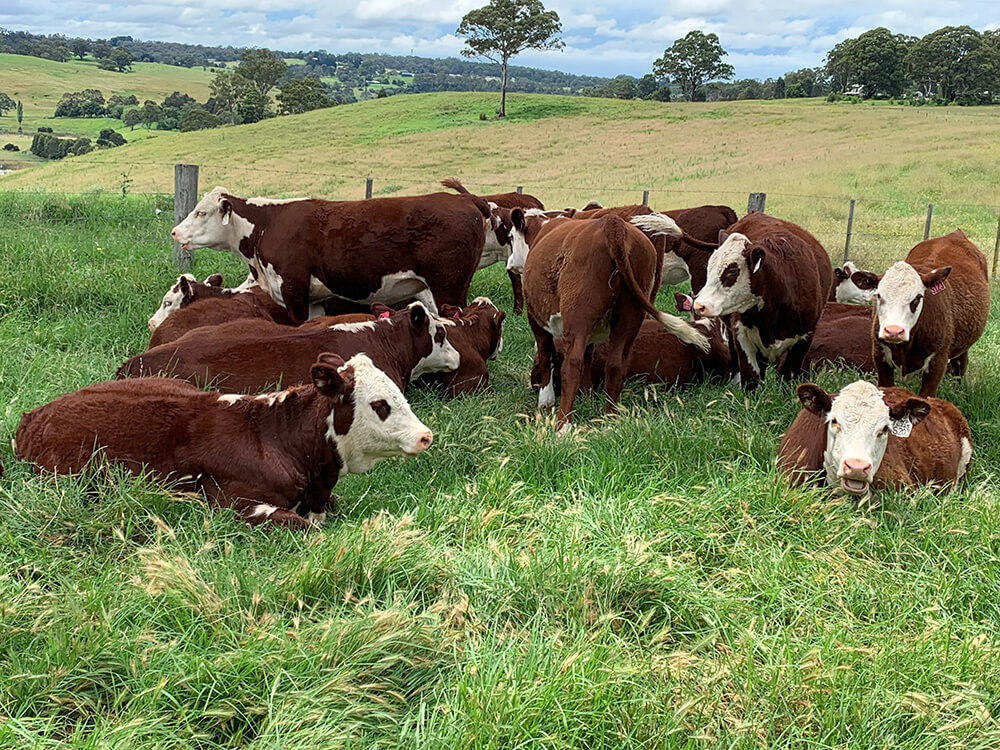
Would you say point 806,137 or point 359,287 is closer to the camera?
point 359,287

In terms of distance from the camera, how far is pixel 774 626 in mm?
Answer: 3809

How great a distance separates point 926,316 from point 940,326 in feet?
0.49

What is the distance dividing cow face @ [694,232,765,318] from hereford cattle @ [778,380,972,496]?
170 cm

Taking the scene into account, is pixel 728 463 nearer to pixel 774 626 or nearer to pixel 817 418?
pixel 817 418

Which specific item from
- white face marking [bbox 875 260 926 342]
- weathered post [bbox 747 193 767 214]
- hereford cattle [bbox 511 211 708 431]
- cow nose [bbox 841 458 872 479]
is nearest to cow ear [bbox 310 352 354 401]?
hereford cattle [bbox 511 211 708 431]

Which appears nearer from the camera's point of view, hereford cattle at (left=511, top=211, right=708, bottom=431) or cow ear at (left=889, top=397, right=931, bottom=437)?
cow ear at (left=889, top=397, right=931, bottom=437)

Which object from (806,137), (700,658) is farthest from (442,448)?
(806,137)

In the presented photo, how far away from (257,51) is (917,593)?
8739 cm

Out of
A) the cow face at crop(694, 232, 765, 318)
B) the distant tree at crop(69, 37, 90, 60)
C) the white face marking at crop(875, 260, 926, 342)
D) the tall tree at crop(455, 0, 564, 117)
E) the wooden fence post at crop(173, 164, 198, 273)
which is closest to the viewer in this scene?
the white face marking at crop(875, 260, 926, 342)

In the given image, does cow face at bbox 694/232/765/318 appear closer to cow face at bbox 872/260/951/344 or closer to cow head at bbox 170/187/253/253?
cow face at bbox 872/260/951/344

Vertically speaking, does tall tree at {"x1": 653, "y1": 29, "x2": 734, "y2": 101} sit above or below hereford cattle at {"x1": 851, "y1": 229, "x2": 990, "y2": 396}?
above

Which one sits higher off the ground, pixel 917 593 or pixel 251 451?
pixel 251 451

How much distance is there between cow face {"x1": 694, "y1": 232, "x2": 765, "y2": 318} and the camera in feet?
23.9

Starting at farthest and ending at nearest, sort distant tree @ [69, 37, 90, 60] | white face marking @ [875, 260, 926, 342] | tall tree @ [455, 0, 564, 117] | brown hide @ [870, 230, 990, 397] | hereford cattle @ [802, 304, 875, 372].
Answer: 1. distant tree @ [69, 37, 90, 60]
2. tall tree @ [455, 0, 564, 117]
3. hereford cattle @ [802, 304, 875, 372]
4. brown hide @ [870, 230, 990, 397]
5. white face marking @ [875, 260, 926, 342]
